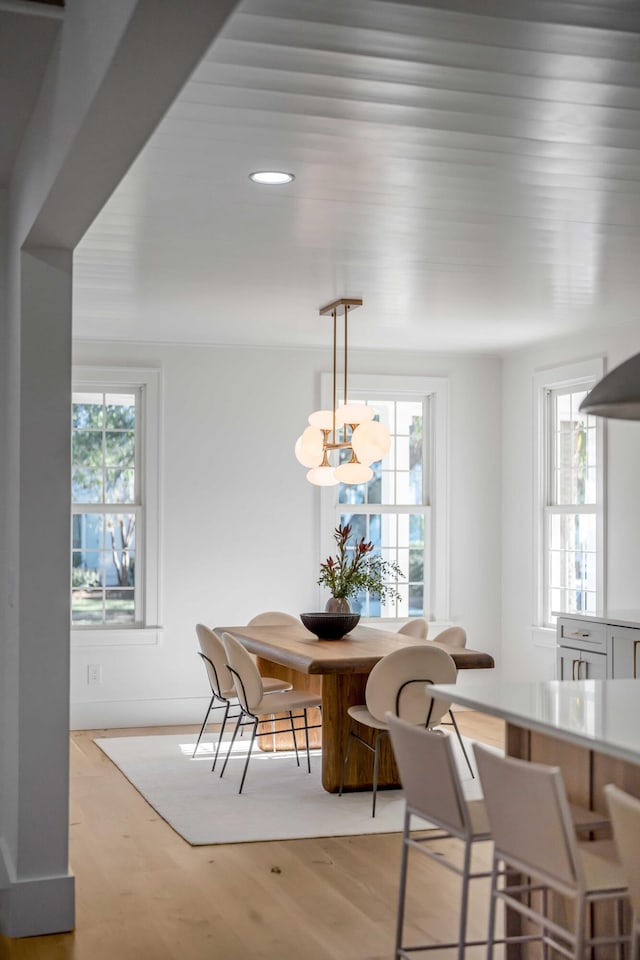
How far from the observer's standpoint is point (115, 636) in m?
7.73

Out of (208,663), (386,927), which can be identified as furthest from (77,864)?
(208,663)

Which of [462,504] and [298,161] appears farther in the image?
[462,504]

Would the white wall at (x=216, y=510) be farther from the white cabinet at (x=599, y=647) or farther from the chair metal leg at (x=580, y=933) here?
the chair metal leg at (x=580, y=933)

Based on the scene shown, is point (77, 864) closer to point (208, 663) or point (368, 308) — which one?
point (208, 663)

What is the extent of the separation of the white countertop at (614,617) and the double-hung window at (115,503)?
2.99 m

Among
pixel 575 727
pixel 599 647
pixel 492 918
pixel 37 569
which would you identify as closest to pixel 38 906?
pixel 37 569

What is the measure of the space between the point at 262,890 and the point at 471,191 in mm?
2833

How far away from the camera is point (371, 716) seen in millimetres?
5566

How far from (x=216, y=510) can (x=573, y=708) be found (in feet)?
17.3

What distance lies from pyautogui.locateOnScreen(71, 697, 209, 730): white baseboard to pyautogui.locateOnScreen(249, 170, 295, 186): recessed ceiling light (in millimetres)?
4735

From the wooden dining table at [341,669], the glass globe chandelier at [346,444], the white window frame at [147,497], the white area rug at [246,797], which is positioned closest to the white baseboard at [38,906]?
the white area rug at [246,797]

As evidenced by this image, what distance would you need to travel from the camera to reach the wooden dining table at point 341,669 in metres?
5.57

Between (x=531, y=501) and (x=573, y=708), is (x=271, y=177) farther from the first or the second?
(x=531, y=501)

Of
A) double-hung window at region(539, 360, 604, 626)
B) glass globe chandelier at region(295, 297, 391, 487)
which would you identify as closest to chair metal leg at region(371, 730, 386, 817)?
glass globe chandelier at region(295, 297, 391, 487)
